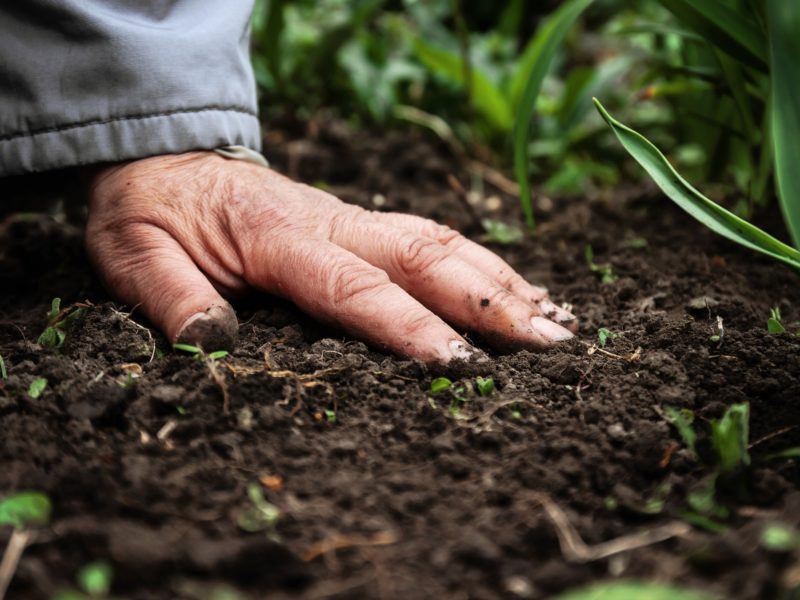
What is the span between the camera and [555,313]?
4.46 feet

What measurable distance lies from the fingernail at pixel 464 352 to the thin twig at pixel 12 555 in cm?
63

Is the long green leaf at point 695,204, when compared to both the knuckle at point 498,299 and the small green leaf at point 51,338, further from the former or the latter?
the small green leaf at point 51,338

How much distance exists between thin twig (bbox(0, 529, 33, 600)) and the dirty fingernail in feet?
1.33

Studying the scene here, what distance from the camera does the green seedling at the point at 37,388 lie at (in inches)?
42.6

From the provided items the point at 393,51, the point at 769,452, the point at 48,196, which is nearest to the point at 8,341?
the point at 48,196

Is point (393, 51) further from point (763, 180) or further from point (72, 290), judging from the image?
point (72, 290)

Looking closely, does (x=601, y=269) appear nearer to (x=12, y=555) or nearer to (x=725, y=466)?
(x=725, y=466)

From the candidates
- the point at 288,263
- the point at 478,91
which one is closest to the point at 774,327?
the point at 288,263

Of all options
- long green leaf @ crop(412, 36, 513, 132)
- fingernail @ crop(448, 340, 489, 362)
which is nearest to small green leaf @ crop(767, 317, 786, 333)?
fingernail @ crop(448, 340, 489, 362)

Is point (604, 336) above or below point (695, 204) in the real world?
below

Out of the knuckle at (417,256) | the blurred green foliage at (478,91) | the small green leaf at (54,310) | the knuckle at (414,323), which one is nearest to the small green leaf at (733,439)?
the knuckle at (414,323)

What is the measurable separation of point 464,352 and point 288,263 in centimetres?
35

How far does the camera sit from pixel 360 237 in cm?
140

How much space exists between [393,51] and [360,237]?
1847mm
